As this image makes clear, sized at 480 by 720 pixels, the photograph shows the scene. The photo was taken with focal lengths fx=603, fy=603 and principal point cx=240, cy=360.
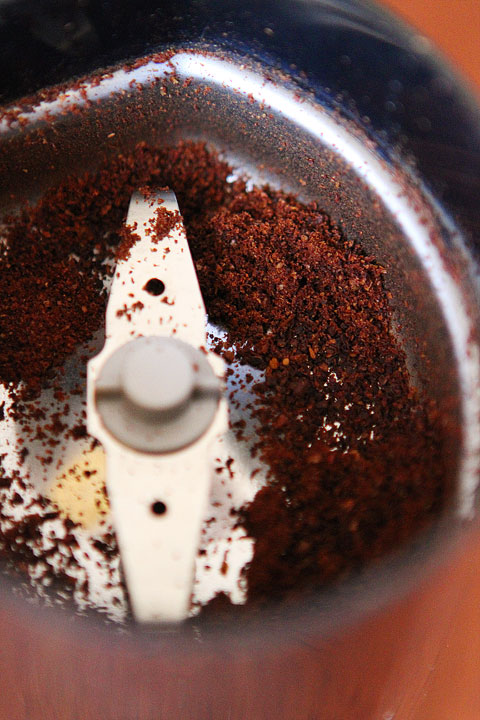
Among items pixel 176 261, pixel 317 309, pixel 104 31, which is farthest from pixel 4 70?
pixel 317 309

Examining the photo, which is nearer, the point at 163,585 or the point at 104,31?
the point at 163,585

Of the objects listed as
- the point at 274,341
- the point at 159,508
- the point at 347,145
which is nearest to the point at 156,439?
the point at 159,508

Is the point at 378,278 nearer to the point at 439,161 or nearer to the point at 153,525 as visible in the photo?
the point at 439,161

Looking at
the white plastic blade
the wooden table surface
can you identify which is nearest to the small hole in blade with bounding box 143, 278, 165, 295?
the white plastic blade

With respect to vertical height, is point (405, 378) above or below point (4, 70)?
below

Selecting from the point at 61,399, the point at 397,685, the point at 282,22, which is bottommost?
the point at 397,685

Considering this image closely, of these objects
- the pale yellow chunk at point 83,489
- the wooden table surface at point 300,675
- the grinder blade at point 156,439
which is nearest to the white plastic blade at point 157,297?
the grinder blade at point 156,439

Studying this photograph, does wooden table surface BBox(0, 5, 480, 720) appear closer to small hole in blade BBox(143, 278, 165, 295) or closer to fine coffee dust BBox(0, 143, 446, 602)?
fine coffee dust BBox(0, 143, 446, 602)

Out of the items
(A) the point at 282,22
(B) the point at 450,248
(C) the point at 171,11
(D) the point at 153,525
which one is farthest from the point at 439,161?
(D) the point at 153,525
